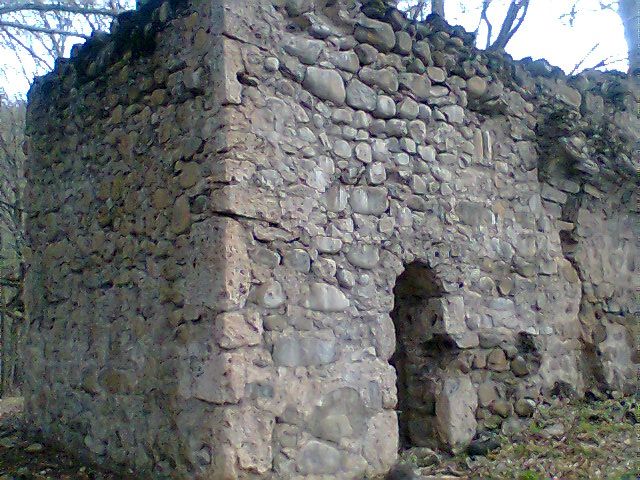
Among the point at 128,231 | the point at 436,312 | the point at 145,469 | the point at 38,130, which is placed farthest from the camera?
the point at 38,130

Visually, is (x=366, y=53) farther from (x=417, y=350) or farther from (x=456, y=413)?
(x=456, y=413)

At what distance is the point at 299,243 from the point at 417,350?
1.33m

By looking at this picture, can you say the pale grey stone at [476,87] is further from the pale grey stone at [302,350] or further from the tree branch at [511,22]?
the tree branch at [511,22]

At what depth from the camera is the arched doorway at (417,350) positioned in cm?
429

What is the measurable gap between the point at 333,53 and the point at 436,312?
5.75ft

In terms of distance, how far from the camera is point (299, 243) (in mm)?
3568

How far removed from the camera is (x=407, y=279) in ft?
14.4

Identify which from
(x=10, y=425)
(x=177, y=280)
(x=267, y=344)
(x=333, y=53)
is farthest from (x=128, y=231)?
(x=10, y=425)

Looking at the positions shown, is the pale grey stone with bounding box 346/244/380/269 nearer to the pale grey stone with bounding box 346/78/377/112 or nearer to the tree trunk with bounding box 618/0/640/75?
the pale grey stone with bounding box 346/78/377/112

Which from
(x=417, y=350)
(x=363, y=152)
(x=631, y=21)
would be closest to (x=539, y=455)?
(x=417, y=350)

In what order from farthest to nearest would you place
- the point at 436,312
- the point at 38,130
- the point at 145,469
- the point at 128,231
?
1. the point at 38,130
2. the point at 436,312
3. the point at 128,231
4. the point at 145,469

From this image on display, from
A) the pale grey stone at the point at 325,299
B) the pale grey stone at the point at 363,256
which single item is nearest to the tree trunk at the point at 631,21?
the pale grey stone at the point at 363,256

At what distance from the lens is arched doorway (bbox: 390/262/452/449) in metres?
4.29

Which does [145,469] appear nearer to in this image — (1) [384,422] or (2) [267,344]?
(2) [267,344]
